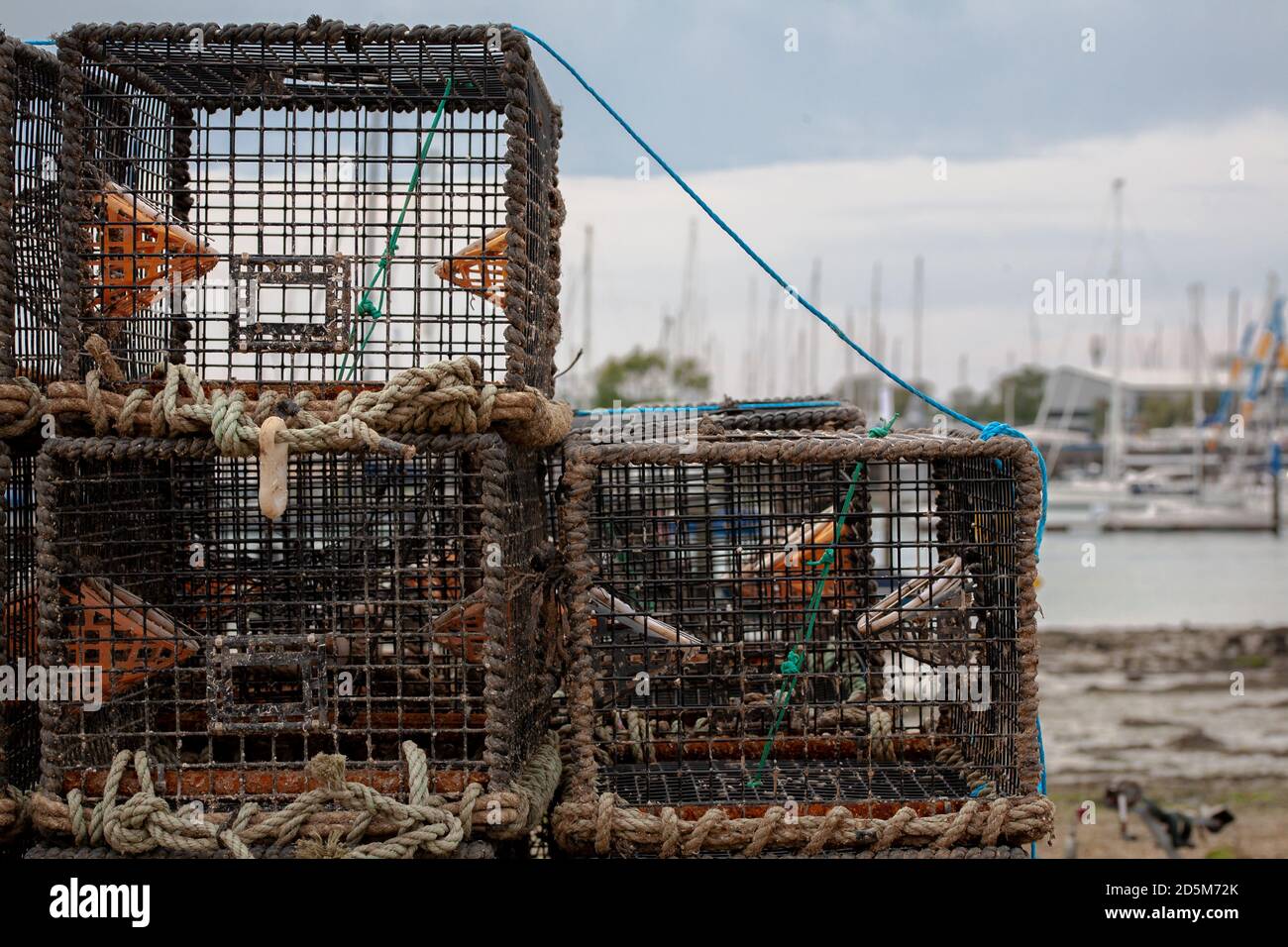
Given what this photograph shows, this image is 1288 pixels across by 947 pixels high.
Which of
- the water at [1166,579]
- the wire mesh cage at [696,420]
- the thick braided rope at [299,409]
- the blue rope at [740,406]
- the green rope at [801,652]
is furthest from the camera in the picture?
the water at [1166,579]

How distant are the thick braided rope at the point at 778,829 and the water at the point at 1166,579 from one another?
50.6ft

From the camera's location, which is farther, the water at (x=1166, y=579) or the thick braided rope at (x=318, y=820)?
the water at (x=1166, y=579)

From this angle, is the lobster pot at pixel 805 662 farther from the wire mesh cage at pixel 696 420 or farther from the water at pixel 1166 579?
the water at pixel 1166 579

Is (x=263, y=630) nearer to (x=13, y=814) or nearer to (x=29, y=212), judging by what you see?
(x=13, y=814)

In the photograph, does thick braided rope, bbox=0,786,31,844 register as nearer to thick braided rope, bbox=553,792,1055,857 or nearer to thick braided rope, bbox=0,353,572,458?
thick braided rope, bbox=0,353,572,458

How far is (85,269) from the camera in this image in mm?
3047

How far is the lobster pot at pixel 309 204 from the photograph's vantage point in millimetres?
3016

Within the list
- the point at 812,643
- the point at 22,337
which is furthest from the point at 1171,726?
the point at 22,337

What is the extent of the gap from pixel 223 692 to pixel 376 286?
3.34ft

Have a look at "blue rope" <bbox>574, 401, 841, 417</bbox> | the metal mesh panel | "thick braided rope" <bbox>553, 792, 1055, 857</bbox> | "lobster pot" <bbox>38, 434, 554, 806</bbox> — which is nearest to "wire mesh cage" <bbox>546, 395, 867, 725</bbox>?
"blue rope" <bbox>574, 401, 841, 417</bbox>

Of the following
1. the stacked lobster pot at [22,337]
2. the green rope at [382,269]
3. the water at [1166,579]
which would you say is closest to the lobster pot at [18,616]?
the stacked lobster pot at [22,337]

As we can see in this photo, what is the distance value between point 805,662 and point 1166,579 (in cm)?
2485

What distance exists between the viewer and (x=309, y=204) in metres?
3.44

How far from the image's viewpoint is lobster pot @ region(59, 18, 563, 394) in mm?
3016
